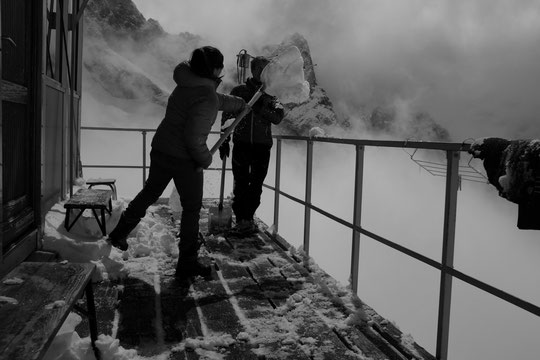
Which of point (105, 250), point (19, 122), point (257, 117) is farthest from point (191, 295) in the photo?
point (257, 117)

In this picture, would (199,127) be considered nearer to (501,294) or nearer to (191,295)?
(191,295)

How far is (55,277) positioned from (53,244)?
1.72 m

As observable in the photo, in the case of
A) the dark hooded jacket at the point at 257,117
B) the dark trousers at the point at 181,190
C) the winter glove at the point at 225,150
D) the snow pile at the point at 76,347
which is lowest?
the snow pile at the point at 76,347

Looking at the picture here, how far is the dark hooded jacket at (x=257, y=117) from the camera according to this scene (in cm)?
449

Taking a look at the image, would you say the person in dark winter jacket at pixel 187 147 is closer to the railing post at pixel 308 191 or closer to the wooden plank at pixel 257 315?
the wooden plank at pixel 257 315

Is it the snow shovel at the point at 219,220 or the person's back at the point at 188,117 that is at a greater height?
the person's back at the point at 188,117

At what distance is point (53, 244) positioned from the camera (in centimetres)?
351

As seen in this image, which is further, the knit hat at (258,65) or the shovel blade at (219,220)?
the shovel blade at (219,220)

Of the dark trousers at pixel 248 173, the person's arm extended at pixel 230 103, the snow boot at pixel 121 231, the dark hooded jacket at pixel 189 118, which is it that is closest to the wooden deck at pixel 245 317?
the snow boot at pixel 121 231

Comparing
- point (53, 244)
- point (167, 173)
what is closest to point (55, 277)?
point (167, 173)

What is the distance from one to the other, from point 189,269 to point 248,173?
165 centimetres

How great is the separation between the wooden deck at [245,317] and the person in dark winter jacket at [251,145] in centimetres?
111

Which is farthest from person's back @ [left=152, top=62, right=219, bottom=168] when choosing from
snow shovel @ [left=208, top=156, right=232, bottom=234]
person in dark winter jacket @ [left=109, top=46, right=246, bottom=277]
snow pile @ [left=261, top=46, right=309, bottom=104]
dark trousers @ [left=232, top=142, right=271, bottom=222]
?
snow shovel @ [left=208, top=156, right=232, bottom=234]

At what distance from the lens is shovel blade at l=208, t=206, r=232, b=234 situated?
5074 millimetres
